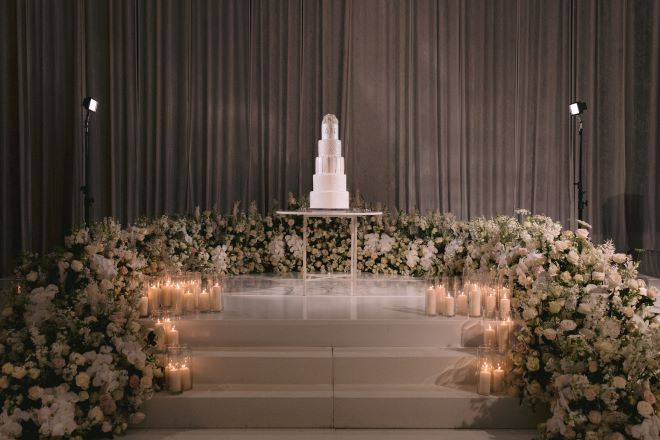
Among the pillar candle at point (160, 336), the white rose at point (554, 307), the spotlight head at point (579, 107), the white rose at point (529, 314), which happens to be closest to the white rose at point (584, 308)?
the white rose at point (554, 307)

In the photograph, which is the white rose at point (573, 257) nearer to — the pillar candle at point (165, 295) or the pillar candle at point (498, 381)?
the pillar candle at point (498, 381)

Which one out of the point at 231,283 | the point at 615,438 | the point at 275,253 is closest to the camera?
the point at 615,438

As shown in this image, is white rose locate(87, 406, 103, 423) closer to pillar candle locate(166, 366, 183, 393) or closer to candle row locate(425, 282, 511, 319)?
pillar candle locate(166, 366, 183, 393)

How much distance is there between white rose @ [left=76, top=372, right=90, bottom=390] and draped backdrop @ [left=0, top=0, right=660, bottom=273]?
571 cm

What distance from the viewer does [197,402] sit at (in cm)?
402

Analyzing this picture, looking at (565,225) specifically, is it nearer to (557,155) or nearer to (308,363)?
(557,155)

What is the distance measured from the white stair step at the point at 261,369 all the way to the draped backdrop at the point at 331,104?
195 inches

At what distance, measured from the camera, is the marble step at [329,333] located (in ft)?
15.4

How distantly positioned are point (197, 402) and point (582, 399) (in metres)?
2.31

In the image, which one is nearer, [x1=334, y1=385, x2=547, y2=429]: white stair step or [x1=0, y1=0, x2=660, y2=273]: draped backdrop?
[x1=334, y1=385, x2=547, y2=429]: white stair step

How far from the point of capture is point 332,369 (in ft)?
14.3

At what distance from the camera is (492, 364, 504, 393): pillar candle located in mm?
4105

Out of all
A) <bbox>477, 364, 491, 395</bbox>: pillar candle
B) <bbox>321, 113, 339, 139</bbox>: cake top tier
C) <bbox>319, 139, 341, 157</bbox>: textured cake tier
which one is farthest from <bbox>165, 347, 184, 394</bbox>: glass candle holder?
<bbox>321, 113, 339, 139</bbox>: cake top tier

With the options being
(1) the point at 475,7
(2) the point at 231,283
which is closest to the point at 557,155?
(1) the point at 475,7
